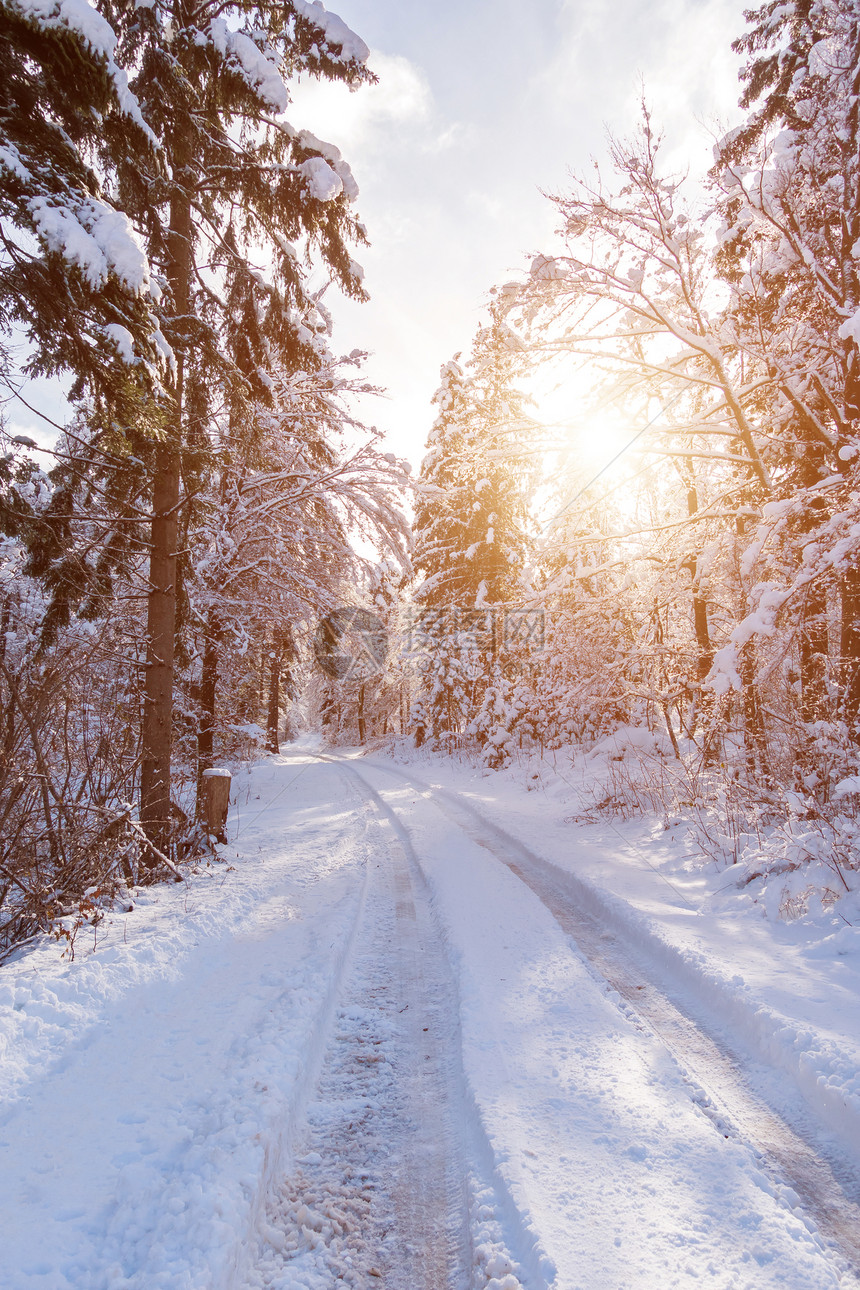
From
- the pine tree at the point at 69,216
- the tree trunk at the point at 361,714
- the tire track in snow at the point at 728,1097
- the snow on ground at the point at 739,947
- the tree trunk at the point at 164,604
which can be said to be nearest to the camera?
the tire track in snow at the point at 728,1097

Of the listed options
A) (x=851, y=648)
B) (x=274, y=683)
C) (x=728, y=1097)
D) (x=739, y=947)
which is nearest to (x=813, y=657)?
(x=851, y=648)

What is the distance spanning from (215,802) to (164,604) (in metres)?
2.65

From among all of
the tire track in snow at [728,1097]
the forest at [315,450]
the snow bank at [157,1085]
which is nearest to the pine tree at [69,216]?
the forest at [315,450]

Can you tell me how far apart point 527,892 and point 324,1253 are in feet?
13.8

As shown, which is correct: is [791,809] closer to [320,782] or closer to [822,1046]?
[822,1046]

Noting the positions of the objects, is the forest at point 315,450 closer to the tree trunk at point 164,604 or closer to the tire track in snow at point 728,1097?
the tree trunk at point 164,604

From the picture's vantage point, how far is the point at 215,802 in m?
7.92

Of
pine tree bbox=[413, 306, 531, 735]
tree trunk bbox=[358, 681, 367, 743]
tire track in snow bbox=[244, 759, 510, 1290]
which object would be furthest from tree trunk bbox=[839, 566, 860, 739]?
tree trunk bbox=[358, 681, 367, 743]

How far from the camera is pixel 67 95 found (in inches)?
183

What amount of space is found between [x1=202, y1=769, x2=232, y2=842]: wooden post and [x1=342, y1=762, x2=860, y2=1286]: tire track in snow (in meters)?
4.38

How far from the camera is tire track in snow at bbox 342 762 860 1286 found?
2.33m

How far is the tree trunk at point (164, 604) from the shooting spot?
6980mm

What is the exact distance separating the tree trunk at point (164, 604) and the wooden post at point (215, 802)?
76cm

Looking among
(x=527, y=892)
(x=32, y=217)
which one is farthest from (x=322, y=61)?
(x=527, y=892)
